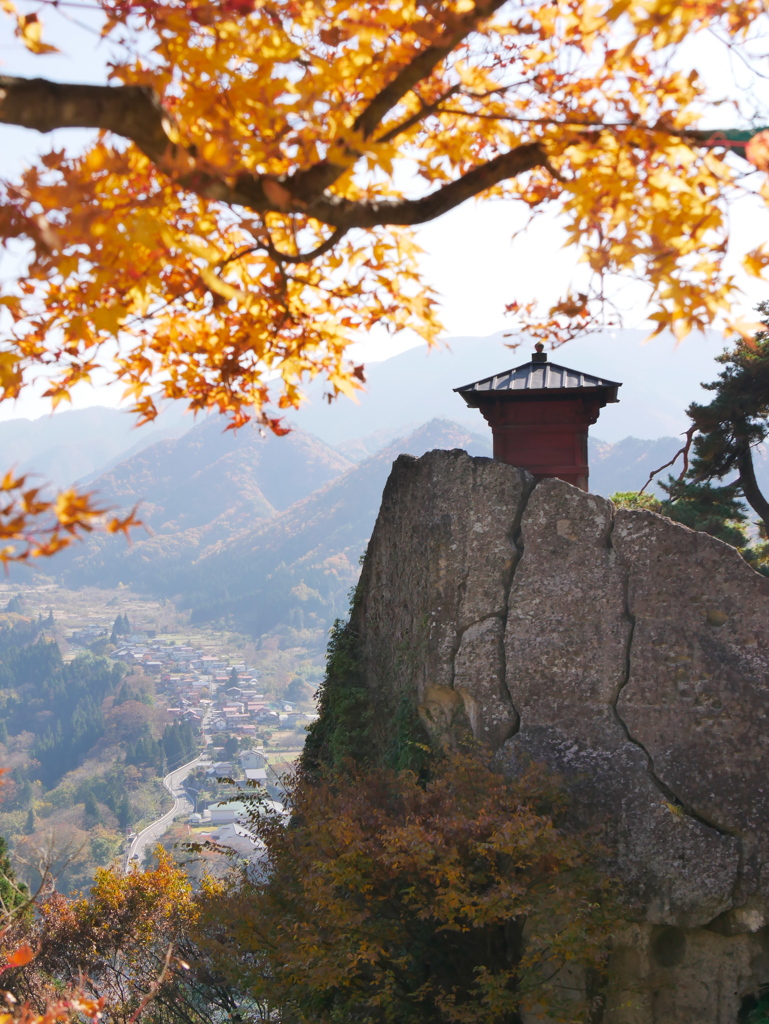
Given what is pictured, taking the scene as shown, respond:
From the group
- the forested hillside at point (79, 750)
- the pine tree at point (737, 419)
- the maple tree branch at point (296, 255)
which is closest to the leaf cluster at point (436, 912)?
the maple tree branch at point (296, 255)

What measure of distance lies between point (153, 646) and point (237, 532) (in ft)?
200

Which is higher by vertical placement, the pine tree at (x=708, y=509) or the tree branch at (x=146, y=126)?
the tree branch at (x=146, y=126)

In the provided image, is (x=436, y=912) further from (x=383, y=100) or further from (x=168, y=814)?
(x=168, y=814)

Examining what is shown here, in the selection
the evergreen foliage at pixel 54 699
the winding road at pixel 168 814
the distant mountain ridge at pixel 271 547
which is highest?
the distant mountain ridge at pixel 271 547

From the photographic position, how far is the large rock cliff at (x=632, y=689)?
7137mm

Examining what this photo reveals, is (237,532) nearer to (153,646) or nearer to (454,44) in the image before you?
(153,646)

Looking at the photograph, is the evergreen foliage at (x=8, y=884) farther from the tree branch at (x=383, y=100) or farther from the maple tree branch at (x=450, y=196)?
the tree branch at (x=383, y=100)

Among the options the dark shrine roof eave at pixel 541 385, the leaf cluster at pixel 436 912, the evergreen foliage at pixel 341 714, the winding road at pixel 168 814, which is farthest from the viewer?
the winding road at pixel 168 814

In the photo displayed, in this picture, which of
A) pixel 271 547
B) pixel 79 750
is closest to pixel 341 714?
pixel 79 750

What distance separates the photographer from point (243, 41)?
2.71 m

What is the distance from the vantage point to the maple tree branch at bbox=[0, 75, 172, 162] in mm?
2502

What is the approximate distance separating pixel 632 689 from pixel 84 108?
266 inches

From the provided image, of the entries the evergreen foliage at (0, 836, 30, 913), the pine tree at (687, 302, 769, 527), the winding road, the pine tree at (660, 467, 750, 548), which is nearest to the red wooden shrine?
the pine tree at (660, 467, 750, 548)

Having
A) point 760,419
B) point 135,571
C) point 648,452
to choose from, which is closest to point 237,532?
point 135,571
